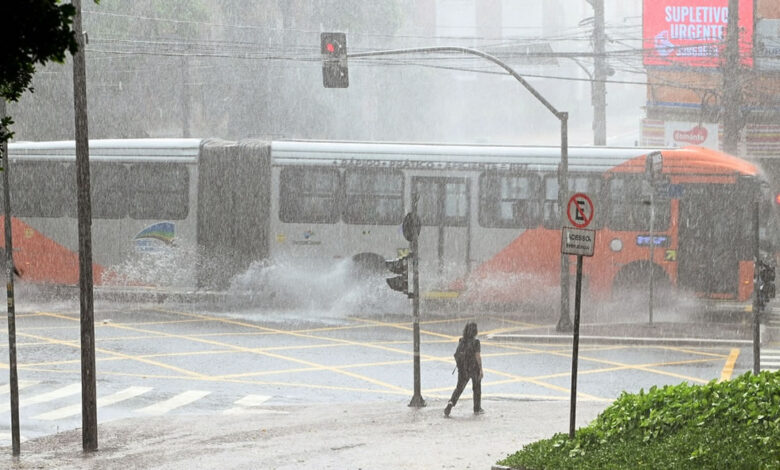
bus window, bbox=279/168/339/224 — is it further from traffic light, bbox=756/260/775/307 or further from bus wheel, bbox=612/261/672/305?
traffic light, bbox=756/260/775/307

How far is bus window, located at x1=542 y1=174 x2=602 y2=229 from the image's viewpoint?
26.9 meters

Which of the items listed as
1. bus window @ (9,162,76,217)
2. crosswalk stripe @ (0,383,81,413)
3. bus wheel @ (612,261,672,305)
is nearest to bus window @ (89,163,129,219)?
bus window @ (9,162,76,217)

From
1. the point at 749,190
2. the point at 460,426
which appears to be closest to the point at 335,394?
the point at 460,426

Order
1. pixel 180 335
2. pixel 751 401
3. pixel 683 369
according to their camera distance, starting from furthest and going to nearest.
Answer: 1. pixel 180 335
2. pixel 683 369
3. pixel 751 401

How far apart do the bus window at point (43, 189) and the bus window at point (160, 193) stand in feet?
5.42

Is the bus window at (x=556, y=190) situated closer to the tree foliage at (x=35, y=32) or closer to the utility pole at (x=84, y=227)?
the utility pole at (x=84, y=227)

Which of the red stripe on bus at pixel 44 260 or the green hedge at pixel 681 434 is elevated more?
the red stripe on bus at pixel 44 260

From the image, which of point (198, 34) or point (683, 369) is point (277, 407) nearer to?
point (683, 369)

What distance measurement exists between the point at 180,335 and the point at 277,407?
653 cm

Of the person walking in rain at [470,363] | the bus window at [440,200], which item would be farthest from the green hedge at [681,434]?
the bus window at [440,200]

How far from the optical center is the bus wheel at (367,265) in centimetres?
2727

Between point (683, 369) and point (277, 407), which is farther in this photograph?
point (683, 369)

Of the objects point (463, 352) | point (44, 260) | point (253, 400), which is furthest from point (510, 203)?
point (44, 260)

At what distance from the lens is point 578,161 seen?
26.9 meters
